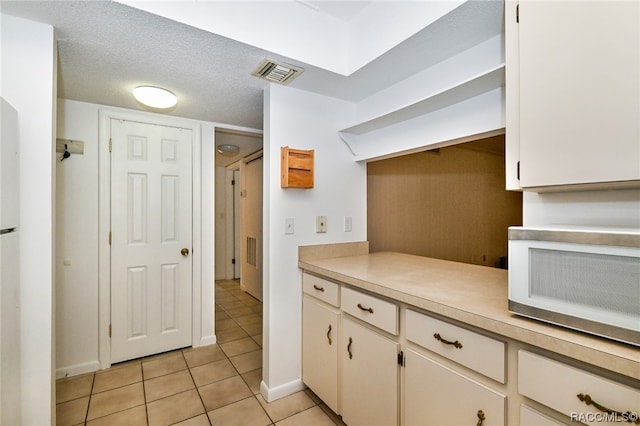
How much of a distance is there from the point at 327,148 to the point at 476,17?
3.93 ft

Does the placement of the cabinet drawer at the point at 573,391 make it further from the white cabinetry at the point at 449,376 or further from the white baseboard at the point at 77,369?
the white baseboard at the point at 77,369

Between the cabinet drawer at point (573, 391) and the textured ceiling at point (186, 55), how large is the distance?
1.40 metres

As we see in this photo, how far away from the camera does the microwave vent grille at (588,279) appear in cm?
72

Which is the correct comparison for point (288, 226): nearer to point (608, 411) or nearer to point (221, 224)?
point (608, 411)

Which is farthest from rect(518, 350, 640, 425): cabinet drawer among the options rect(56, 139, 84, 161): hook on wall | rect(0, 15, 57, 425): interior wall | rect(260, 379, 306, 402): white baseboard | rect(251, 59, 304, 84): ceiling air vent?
rect(56, 139, 84, 161): hook on wall

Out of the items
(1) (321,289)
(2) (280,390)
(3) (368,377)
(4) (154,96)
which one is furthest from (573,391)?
(4) (154,96)

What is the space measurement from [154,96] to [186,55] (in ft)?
1.90

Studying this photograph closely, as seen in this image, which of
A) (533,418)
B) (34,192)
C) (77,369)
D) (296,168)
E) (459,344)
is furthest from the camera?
(77,369)

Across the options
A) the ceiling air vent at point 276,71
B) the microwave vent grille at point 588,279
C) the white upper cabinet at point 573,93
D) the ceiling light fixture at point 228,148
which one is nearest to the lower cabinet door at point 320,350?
the microwave vent grille at point 588,279

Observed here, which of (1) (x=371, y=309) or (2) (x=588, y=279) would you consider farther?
(1) (x=371, y=309)

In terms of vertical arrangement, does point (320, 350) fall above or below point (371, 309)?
below

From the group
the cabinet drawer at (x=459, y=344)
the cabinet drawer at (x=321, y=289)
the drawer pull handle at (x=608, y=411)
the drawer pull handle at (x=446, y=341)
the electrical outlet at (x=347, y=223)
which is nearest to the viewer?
the drawer pull handle at (x=608, y=411)

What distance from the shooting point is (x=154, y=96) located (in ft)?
6.74

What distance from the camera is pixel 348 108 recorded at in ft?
7.71
